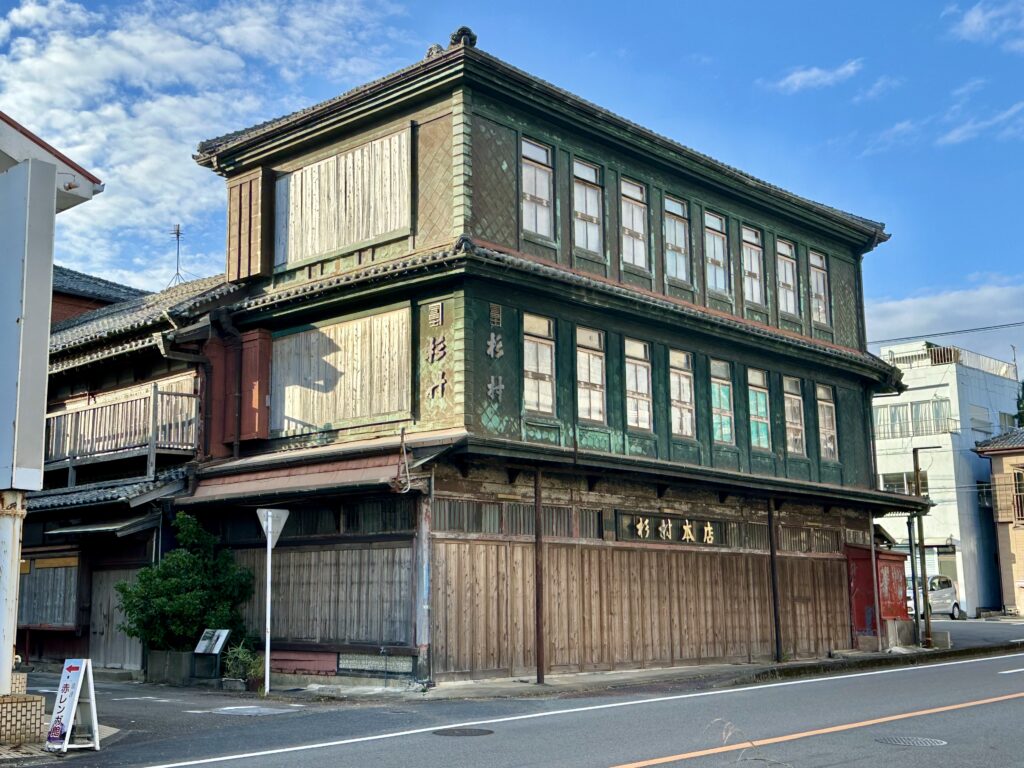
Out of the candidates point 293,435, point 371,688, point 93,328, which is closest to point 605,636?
point 371,688

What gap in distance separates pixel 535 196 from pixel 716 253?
6009mm

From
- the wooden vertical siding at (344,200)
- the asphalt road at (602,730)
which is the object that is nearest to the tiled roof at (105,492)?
the asphalt road at (602,730)

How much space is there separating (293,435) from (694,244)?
9496 mm

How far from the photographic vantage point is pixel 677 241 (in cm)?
2361

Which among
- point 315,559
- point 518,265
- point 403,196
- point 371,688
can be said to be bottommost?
point 371,688

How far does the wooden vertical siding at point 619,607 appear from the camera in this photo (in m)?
17.9

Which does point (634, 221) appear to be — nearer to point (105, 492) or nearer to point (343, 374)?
point (343, 374)

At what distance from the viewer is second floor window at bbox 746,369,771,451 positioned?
81.7ft

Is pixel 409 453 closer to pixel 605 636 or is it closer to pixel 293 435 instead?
pixel 293 435

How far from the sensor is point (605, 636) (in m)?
20.4

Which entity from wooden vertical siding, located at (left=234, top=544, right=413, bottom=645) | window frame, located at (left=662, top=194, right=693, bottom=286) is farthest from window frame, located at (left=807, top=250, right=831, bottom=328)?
wooden vertical siding, located at (left=234, top=544, right=413, bottom=645)

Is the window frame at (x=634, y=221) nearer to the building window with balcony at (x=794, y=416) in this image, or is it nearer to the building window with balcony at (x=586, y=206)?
the building window with balcony at (x=586, y=206)

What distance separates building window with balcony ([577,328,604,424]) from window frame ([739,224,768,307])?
18.4 feet

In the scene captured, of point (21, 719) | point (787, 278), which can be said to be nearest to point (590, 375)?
point (787, 278)
